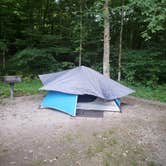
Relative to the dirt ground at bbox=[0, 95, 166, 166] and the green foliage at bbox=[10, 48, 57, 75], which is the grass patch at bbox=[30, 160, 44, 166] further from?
the green foliage at bbox=[10, 48, 57, 75]

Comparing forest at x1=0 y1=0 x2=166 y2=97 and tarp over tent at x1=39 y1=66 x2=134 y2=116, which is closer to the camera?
tarp over tent at x1=39 y1=66 x2=134 y2=116

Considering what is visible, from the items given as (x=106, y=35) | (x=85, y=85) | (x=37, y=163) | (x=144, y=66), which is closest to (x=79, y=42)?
(x=106, y=35)

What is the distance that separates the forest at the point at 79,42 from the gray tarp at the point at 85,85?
151 inches

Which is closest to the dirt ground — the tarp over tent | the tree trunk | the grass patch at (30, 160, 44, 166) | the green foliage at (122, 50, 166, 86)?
the grass patch at (30, 160, 44, 166)

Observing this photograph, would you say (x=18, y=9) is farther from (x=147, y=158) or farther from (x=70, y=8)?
(x=147, y=158)

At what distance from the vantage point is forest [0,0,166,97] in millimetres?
9383

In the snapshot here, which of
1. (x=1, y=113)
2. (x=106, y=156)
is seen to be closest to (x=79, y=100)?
(x=1, y=113)

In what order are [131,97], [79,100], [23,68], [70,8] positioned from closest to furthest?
[79,100]
[131,97]
[23,68]
[70,8]

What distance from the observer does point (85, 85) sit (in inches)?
198

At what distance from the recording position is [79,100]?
5.58 m

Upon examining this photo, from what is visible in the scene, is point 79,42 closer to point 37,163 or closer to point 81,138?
point 81,138

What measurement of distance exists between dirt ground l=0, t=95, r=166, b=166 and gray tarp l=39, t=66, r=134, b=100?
505 millimetres

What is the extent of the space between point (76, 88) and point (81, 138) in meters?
1.52

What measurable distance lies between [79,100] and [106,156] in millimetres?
2564
